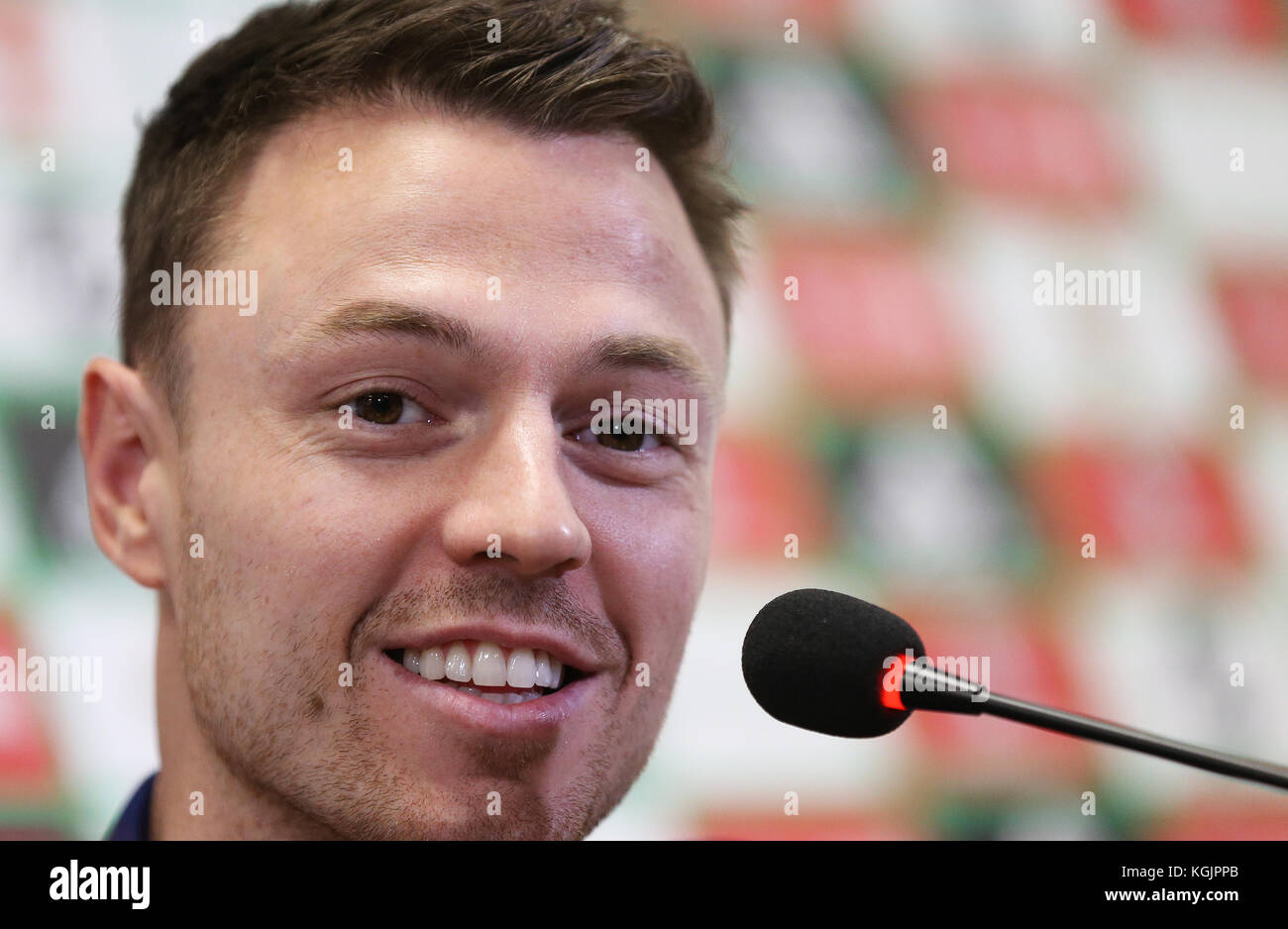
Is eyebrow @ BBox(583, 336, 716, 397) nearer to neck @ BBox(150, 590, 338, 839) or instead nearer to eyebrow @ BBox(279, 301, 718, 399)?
eyebrow @ BBox(279, 301, 718, 399)

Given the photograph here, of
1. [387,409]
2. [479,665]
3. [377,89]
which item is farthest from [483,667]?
[377,89]

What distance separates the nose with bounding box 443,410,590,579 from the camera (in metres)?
1.13

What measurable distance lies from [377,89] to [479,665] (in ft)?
2.09

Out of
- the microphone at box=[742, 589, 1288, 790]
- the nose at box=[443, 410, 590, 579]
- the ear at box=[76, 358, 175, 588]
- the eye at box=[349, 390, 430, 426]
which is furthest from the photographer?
the ear at box=[76, 358, 175, 588]

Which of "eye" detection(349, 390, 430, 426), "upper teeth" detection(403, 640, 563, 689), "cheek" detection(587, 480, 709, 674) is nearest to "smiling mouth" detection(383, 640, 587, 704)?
"upper teeth" detection(403, 640, 563, 689)

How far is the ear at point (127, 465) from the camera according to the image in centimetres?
135

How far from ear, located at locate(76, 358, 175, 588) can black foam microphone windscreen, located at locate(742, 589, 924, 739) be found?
0.71m

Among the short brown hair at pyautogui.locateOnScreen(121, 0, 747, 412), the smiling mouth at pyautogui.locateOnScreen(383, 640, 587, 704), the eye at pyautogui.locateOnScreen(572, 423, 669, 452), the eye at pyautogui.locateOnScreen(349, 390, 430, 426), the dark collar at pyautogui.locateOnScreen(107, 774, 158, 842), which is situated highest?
the short brown hair at pyautogui.locateOnScreen(121, 0, 747, 412)

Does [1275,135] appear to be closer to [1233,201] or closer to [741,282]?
[1233,201]

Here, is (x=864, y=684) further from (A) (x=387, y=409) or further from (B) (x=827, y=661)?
(A) (x=387, y=409)

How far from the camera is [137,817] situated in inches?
57.4

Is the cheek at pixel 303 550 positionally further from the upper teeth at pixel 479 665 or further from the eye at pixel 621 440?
the eye at pixel 621 440

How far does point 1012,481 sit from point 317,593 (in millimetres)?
1627

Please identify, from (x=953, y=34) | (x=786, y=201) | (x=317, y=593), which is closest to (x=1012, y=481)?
(x=786, y=201)
